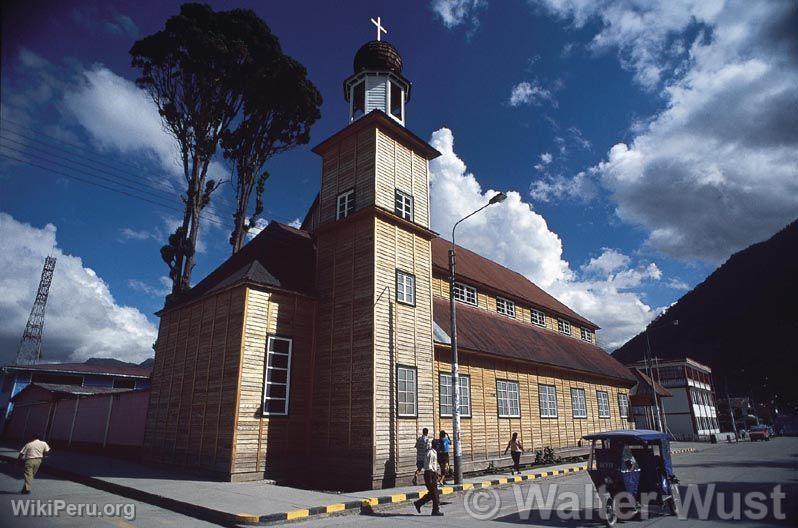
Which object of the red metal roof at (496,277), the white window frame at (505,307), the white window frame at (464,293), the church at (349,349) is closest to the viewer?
the church at (349,349)

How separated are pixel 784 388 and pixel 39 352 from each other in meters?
115

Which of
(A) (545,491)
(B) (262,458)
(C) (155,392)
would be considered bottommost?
(A) (545,491)

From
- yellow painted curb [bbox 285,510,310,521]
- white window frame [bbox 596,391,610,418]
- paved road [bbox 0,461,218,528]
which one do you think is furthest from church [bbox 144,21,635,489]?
white window frame [bbox 596,391,610,418]

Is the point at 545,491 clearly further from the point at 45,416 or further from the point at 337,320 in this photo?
the point at 45,416

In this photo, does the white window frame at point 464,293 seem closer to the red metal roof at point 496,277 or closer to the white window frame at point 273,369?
the red metal roof at point 496,277

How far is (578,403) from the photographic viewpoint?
25.2 meters

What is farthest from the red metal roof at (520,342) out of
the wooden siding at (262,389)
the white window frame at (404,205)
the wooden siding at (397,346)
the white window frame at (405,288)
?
the wooden siding at (262,389)

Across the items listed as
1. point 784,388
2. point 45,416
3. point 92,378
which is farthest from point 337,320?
point 784,388

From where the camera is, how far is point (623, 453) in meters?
8.90

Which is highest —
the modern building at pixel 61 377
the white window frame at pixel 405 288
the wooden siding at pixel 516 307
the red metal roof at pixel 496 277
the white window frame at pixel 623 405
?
the red metal roof at pixel 496 277

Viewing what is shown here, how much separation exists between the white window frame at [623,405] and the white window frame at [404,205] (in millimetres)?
21850

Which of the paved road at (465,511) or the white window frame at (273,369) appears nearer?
the paved road at (465,511)

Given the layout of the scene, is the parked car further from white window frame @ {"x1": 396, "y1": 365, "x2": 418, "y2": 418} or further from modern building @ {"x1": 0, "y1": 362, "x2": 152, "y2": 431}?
modern building @ {"x1": 0, "y1": 362, "x2": 152, "y2": 431}

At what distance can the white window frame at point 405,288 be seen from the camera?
16.0m
